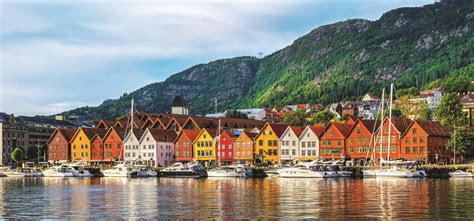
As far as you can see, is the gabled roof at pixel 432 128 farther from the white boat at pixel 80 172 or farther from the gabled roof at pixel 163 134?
the white boat at pixel 80 172

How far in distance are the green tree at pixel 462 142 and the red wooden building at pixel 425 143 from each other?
3.16 metres

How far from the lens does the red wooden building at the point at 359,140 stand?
132 meters

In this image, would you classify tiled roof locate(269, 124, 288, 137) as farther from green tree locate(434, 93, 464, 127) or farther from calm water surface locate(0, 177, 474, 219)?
calm water surface locate(0, 177, 474, 219)

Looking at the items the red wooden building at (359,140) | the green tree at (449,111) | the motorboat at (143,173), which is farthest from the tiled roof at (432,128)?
the motorboat at (143,173)

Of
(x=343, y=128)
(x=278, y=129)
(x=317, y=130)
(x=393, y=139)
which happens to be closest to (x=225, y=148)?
(x=278, y=129)

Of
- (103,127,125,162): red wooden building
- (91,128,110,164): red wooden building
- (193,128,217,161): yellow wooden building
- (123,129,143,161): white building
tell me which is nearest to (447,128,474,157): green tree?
(193,128,217,161): yellow wooden building

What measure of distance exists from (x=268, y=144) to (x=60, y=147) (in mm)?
55894

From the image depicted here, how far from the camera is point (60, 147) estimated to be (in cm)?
16725

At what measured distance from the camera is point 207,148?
14875cm

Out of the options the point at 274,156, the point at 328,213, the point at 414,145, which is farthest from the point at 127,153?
the point at 328,213

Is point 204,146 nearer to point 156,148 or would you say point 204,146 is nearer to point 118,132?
point 156,148

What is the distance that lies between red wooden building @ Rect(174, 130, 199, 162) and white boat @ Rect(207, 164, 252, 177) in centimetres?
2932

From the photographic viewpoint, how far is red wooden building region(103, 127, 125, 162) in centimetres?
15825

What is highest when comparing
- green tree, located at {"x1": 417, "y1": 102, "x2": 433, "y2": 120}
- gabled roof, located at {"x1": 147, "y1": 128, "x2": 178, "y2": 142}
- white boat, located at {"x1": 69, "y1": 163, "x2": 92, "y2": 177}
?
green tree, located at {"x1": 417, "y1": 102, "x2": 433, "y2": 120}
